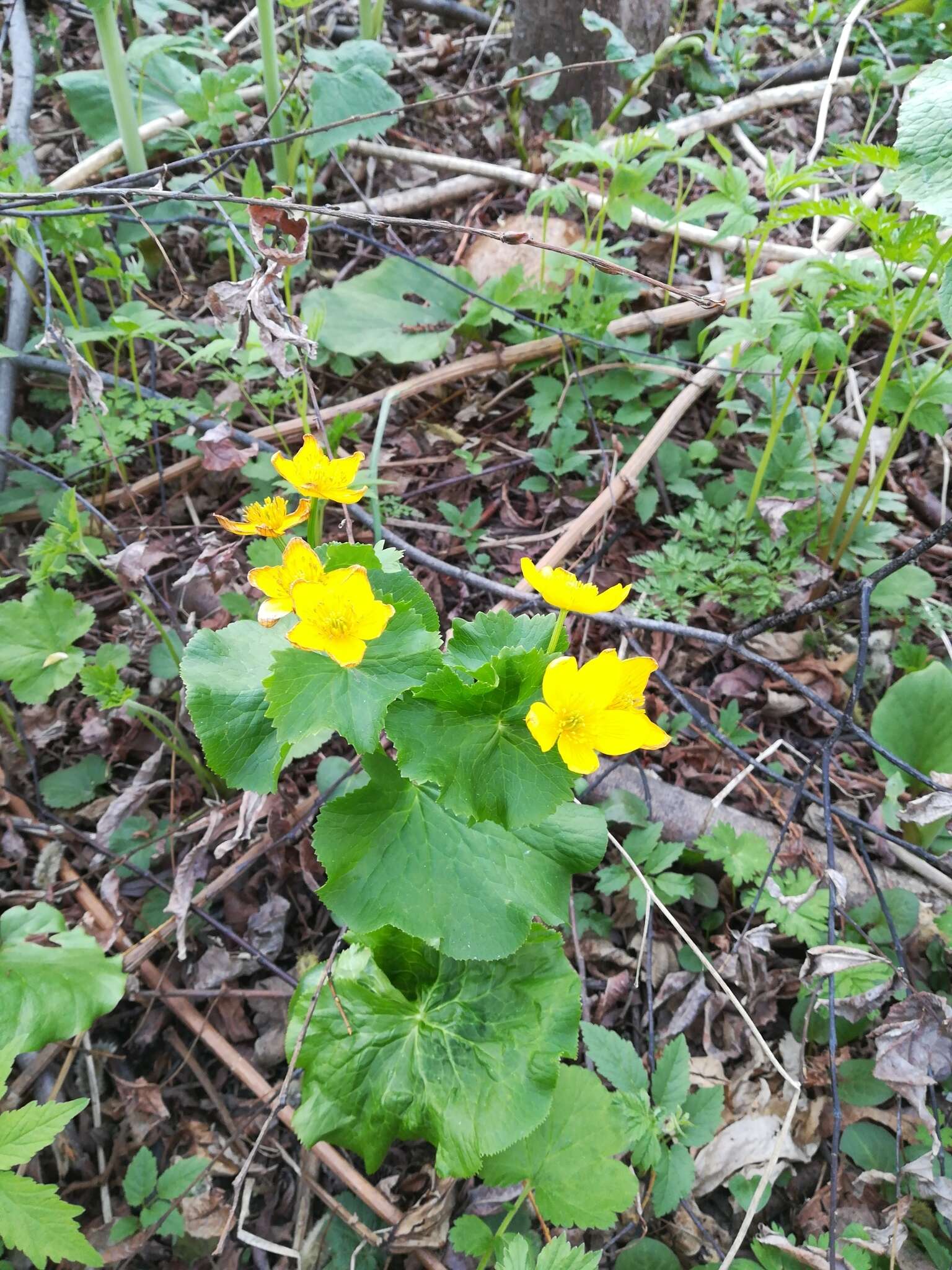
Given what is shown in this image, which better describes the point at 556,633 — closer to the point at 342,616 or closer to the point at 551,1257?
the point at 342,616

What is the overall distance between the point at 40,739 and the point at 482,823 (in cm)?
150

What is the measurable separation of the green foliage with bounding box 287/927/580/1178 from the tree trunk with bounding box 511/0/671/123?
387 cm

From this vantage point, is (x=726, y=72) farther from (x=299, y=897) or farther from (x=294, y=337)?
(x=299, y=897)

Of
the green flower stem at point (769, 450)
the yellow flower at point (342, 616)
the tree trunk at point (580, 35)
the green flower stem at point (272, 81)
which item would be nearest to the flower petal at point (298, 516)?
the yellow flower at point (342, 616)

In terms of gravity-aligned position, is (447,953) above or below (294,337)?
below

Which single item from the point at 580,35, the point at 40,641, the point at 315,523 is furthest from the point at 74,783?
the point at 580,35

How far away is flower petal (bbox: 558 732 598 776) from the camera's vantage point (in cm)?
110

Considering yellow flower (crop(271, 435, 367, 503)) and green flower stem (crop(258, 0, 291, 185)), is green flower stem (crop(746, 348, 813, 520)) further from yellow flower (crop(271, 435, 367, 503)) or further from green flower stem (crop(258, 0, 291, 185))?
green flower stem (crop(258, 0, 291, 185))

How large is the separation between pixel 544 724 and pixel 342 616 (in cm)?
35

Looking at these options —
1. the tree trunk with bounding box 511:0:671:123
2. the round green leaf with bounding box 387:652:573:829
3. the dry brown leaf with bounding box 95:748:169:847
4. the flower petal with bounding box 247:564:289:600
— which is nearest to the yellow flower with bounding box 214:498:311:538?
the flower petal with bounding box 247:564:289:600

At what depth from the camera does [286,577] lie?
4.18ft

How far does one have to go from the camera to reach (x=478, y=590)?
2.49m

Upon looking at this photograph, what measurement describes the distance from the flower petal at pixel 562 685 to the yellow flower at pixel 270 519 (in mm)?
559

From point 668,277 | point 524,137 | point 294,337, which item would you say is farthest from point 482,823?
point 524,137
